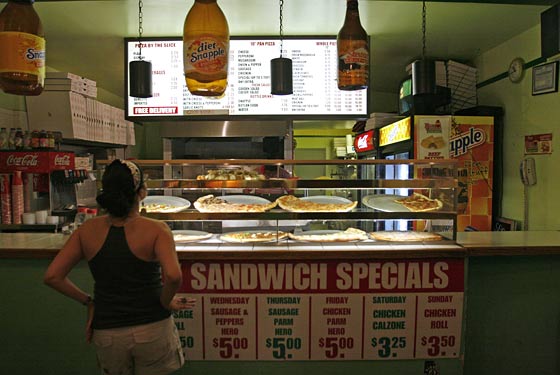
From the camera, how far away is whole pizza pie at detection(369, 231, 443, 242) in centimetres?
250

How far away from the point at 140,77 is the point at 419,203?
6.34ft

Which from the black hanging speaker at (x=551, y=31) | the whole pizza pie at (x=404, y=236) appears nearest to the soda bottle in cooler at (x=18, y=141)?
the whole pizza pie at (x=404, y=236)

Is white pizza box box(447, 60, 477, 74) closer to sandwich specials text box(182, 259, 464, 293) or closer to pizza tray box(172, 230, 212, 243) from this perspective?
sandwich specials text box(182, 259, 464, 293)

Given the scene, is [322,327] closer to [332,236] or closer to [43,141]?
[332,236]

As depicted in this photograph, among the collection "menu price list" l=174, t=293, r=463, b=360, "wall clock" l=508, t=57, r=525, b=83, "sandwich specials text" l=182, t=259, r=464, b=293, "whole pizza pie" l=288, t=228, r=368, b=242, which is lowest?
"menu price list" l=174, t=293, r=463, b=360

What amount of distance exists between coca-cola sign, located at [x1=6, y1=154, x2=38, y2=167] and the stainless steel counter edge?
1.54m

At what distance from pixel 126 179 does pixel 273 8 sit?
2.01m

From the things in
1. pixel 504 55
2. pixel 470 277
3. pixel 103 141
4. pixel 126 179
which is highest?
pixel 504 55

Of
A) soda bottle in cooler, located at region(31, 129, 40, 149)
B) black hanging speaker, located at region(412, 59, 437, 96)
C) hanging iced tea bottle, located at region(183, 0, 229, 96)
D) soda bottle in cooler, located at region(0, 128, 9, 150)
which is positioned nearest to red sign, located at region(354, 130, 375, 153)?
black hanging speaker, located at region(412, 59, 437, 96)

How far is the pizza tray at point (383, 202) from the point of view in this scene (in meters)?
2.44

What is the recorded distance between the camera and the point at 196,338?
240 centimetres

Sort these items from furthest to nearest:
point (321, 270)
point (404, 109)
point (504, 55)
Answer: point (404, 109) < point (504, 55) < point (321, 270)

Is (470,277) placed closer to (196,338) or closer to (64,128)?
(196,338)

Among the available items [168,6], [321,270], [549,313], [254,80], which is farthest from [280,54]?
[549,313]
